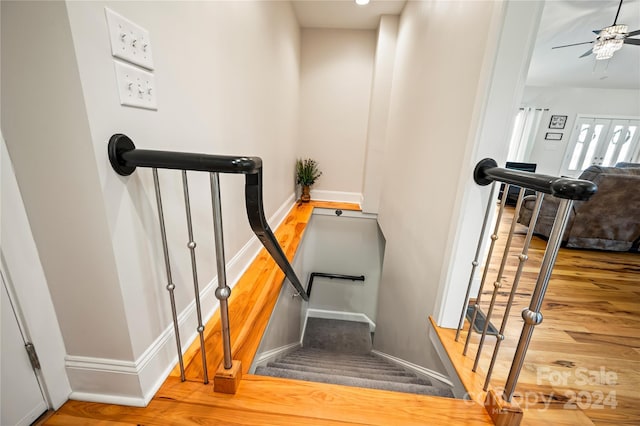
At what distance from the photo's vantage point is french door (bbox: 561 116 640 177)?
6473 mm

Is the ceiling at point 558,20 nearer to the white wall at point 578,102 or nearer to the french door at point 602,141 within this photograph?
the white wall at point 578,102

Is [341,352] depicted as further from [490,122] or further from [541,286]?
[490,122]

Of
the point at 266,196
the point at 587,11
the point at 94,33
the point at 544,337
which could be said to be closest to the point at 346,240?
the point at 266,196

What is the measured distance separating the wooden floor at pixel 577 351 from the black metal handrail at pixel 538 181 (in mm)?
845

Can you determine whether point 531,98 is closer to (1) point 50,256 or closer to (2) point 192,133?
(2) point 192,133

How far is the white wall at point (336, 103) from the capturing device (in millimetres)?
3342

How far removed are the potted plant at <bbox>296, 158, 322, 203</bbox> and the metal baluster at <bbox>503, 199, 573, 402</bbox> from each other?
3.11m

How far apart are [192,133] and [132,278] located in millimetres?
640

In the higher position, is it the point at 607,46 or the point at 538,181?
the point at 607,46

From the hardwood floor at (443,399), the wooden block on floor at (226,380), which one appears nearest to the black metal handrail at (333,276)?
the hardwood floor at (443,399)

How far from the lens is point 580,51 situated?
421 centimetres

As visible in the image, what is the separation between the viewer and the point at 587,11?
9.50 ft

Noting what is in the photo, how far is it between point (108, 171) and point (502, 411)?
1473 mm

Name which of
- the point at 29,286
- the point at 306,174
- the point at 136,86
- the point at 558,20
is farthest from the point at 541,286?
the point at 558,20
